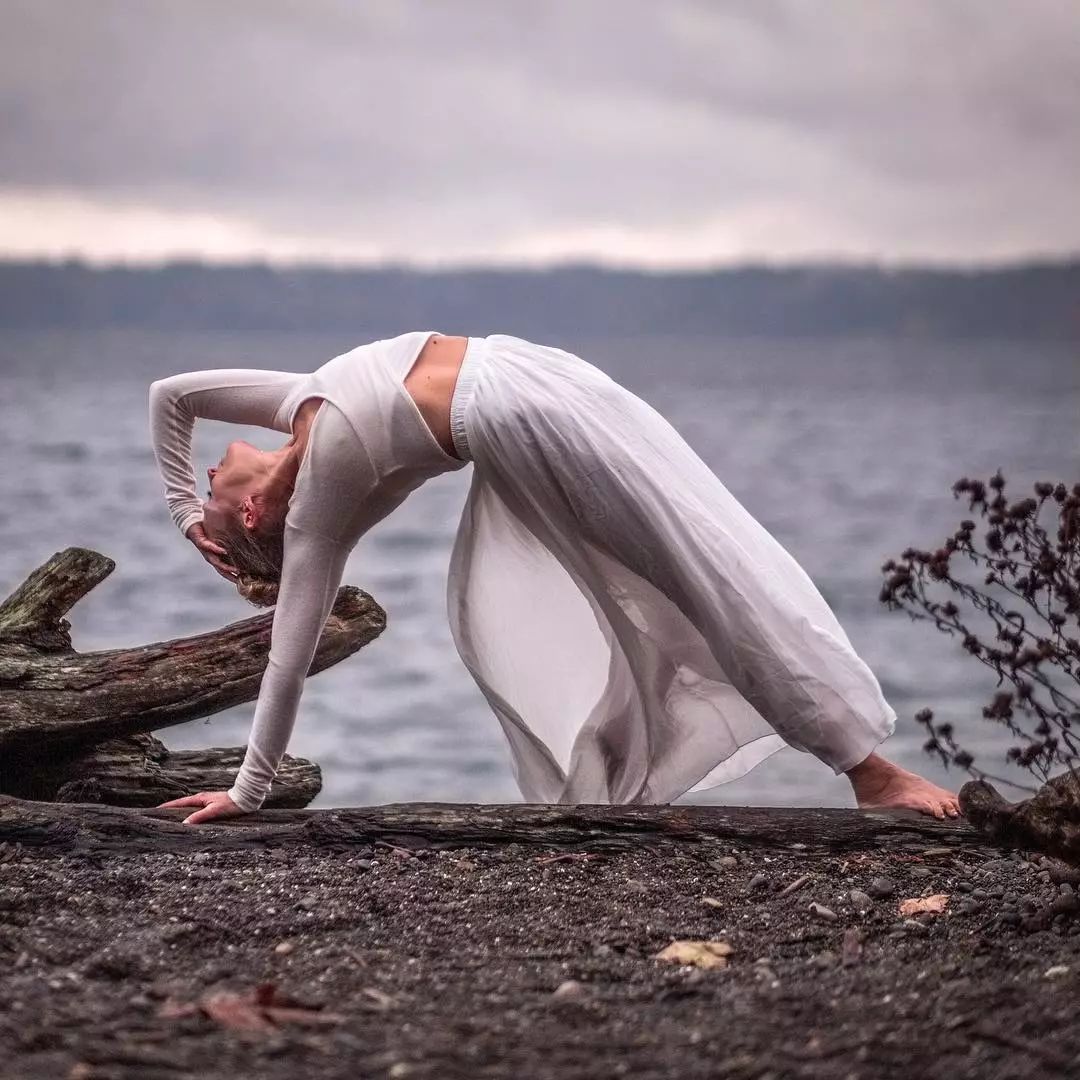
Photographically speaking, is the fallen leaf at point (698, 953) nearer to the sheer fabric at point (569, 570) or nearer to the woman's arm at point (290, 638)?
the sheer fabric at point (569, 570)

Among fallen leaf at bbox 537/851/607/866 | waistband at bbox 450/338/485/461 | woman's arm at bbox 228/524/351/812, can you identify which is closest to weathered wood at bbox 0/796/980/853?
fallen leaf at bbox 537/851/607/866

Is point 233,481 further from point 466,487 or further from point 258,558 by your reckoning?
point 466,487

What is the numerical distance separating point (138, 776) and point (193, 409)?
915mm

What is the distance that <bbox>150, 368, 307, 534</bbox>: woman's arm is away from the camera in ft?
10.7

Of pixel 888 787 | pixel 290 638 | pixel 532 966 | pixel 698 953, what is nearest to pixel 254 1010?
pixel 532 966

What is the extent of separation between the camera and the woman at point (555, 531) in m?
3.13

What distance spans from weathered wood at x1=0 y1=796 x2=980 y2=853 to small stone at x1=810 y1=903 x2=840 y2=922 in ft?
1.15

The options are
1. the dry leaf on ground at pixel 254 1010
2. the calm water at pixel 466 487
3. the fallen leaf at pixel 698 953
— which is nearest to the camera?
the dry leaf on ground at pixel 254 1010

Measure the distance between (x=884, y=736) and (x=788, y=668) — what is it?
273mm

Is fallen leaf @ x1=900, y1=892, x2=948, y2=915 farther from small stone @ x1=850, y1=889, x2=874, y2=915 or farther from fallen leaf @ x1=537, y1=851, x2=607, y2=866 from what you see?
fallen leaf @ x1=537, y1=851, x2=607, y2=866

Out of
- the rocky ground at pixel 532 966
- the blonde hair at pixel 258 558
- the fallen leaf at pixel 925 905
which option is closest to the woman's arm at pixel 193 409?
the blonde hair at pixel 258 558

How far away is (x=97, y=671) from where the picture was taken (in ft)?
11.3

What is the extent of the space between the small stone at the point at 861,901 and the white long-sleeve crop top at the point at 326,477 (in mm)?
1232

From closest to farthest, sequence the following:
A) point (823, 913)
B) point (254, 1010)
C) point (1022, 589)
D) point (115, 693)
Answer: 1. point (254, 1010)
2. point (823, 913)
3. point (1022, 589)
4. point (115, 693)
